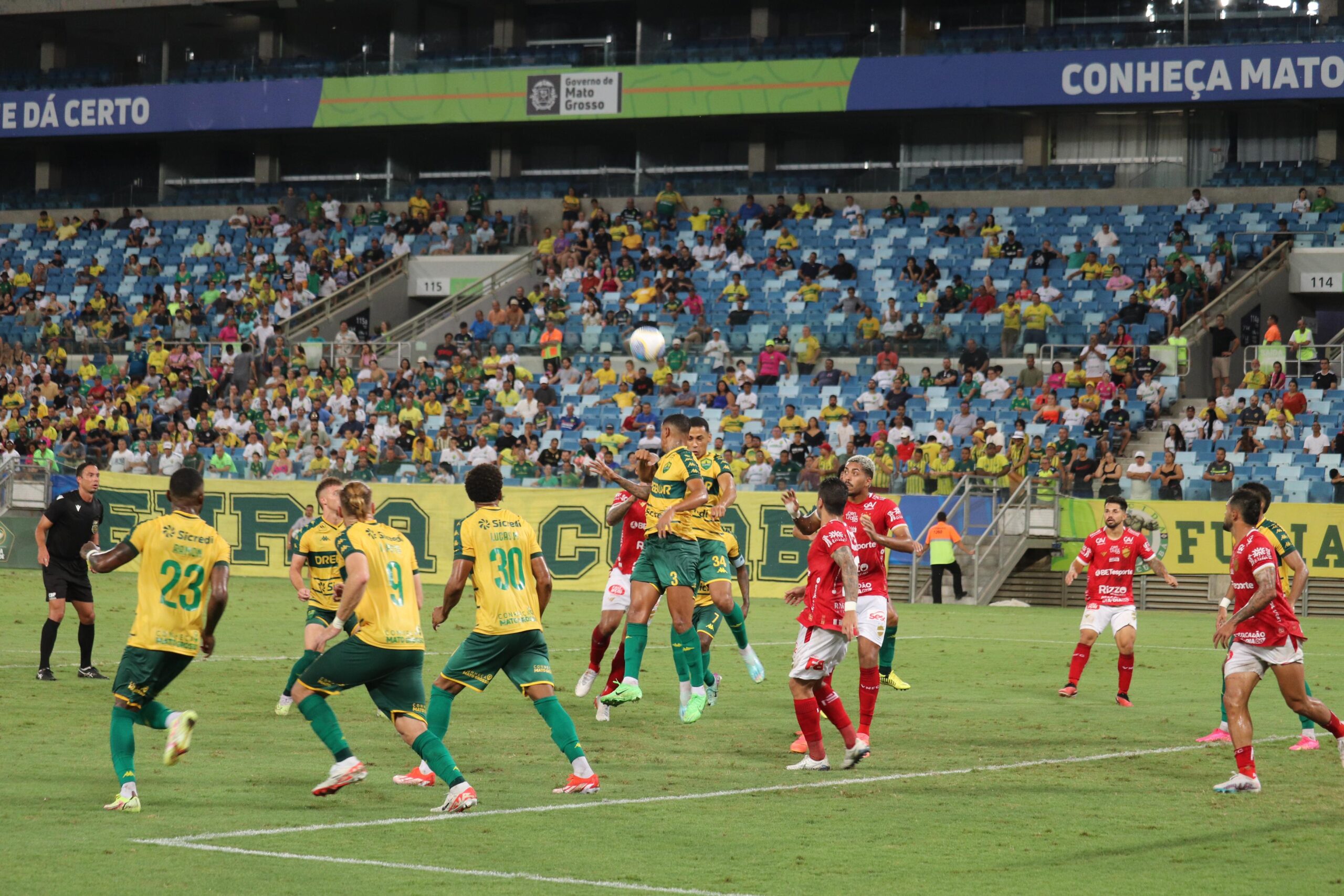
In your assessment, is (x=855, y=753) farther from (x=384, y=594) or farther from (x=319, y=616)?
(x=319, y=616)

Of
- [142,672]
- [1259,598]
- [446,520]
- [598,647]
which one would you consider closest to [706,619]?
[598,647]

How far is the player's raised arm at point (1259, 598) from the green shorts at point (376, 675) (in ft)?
17.2

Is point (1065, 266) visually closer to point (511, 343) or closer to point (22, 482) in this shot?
point (511, 343)

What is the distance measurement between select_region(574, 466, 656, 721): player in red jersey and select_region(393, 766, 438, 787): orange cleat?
12.1 feet

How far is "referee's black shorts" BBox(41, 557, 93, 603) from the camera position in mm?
17172

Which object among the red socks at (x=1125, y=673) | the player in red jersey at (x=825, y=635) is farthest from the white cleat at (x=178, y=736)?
the red socks at (x=1125, y=673)

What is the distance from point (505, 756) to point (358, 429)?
1005 inches

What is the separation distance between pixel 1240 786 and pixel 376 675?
578 centimetres

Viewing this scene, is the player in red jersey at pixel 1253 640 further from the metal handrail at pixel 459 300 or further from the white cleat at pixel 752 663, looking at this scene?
the metal handrail at pixel 459 300

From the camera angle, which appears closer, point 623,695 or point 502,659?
point 502,659

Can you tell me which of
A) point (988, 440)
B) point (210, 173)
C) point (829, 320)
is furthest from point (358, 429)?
point (210, 173)

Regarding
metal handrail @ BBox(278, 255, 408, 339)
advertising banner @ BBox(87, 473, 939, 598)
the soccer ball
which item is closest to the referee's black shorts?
advertising banner @ BBox(87, 473, 939, 598)

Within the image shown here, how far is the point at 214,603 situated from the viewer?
10148 mm

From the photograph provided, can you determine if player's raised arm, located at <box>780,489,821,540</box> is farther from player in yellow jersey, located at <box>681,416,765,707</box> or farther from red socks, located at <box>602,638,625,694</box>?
red socks, located at <box>602,638,625,694</box>
